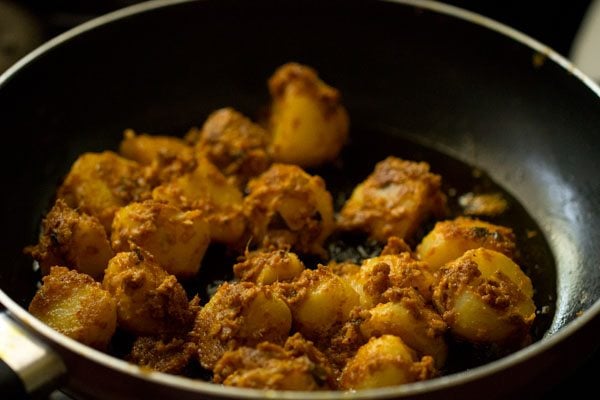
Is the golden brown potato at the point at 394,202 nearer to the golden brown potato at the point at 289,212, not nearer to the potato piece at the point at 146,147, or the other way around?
the golden brown potato at the point at 289,212

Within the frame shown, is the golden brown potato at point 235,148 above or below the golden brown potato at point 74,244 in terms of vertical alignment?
above

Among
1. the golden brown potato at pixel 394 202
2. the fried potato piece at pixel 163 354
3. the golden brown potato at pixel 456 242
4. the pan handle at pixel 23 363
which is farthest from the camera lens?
the golden brown potato at pixel 394 202

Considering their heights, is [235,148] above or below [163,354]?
above

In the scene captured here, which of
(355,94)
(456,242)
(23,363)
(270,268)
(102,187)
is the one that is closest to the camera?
(23,363)

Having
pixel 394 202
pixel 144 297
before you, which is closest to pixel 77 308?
pixel 144 297

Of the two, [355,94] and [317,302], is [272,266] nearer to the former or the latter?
[317,302]

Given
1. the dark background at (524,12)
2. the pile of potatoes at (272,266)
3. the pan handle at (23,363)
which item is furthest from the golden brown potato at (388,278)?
the dark background at (524,12)

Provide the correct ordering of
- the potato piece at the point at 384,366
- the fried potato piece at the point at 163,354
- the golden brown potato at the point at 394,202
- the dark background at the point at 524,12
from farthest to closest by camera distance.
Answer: the dark background at the point at 524,12, the golden brown potato at the point at 394,202, the fried potato piece at the point at 163,354, the potato piece at the point at 384,366

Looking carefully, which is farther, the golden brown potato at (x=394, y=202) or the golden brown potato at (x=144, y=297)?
the golden brown potato at (x=394, y=202)
